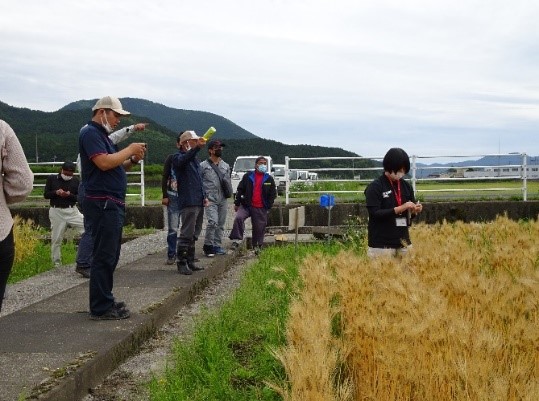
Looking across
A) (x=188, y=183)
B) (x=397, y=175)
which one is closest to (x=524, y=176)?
(x=188, y=183)

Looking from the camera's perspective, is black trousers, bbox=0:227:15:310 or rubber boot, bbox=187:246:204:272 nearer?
black trousers, bbox=0:227:15:310

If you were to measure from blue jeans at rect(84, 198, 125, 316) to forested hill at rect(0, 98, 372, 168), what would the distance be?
104 ft

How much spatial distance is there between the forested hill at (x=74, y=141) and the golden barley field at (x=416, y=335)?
→ 32843 millimetres

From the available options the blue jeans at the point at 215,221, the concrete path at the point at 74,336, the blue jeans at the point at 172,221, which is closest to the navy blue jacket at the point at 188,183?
the blue jeans at the point at 172,221

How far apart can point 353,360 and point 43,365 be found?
6.32 feet

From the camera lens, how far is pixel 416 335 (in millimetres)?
3818

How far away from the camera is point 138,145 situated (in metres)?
Answer: 6.34

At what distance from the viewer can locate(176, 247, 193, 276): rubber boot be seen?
31.2 ft

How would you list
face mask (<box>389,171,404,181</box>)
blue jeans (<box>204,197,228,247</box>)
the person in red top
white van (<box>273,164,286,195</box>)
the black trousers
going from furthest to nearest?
white van (<box>273,164,286,195</box>)
the person in red top
blue jeans (<box>204,197,228,247</box>)
face mask (<box>389,171,404,181</box>)
the black trousers

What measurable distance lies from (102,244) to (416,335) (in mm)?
3258

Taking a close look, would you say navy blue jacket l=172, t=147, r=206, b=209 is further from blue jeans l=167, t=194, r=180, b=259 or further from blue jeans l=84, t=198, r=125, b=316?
blue jeans l=84, t=198, r=125, b=316

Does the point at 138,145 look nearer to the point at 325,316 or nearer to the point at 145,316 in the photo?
the point at 145,316

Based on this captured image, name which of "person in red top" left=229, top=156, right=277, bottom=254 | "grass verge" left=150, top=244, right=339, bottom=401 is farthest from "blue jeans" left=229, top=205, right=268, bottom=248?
"grass verge" left=150, top=244, right=339, bottom=401

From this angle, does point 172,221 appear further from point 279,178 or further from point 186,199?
point 279,178
